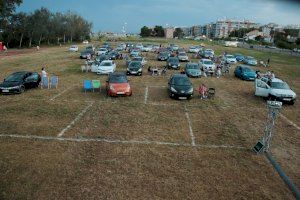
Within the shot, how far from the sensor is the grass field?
29.9 feet

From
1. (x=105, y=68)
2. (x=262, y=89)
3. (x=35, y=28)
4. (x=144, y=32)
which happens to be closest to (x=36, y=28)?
(x=35, y=28)

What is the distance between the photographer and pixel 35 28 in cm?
7869

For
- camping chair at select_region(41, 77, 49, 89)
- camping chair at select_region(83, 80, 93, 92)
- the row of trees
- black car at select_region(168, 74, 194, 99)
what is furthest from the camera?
the row of trees

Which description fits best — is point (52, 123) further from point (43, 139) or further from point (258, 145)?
point (258, 145)

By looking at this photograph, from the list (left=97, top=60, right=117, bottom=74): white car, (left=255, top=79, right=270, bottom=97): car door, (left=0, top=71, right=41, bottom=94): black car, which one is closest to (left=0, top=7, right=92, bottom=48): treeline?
(left=97, top=60, right=117, bottom=74): white car

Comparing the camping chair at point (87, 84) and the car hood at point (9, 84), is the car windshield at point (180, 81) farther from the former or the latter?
the car hood at point (9, 84)

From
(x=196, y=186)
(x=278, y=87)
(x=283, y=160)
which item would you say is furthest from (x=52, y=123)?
(x=278, y=87)

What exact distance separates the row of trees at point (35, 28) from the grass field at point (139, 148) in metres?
53.4

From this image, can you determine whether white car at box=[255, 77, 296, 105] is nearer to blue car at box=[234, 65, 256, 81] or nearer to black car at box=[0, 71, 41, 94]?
blue car at box=[234, 65, 256, 81]

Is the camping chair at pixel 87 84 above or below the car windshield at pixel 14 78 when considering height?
below

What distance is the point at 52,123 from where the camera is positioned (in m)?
15.1

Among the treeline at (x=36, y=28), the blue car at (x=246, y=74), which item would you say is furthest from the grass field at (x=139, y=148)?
the treeline at (x=36, y=28)

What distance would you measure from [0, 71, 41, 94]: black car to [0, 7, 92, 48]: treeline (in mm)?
51871

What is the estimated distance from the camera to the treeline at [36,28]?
72.6 metres
